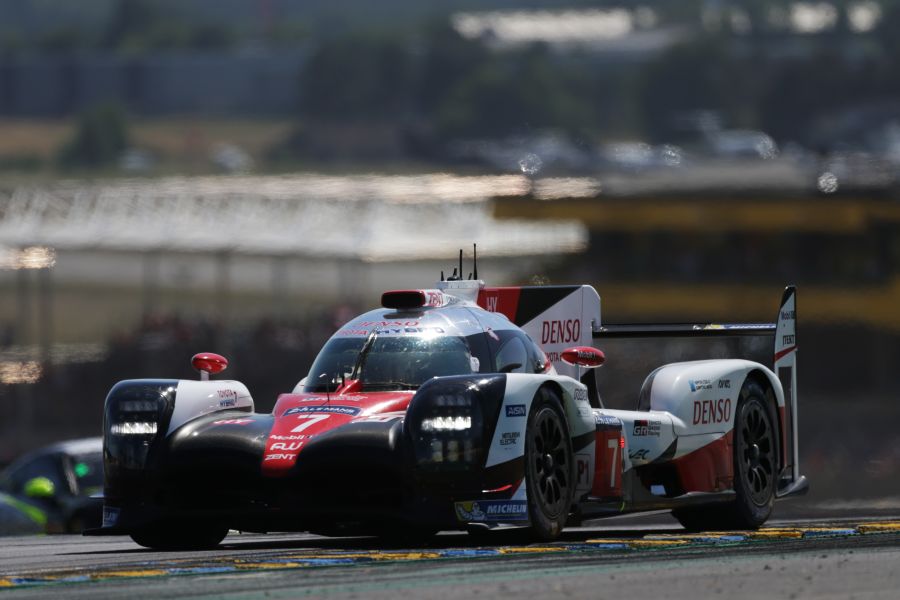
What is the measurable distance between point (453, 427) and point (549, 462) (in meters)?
0.74

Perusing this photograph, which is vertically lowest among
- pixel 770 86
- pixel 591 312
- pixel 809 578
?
pixel 809 578

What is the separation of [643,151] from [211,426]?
56342mm

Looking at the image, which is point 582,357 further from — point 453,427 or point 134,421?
point 134,421

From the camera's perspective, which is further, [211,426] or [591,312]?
[591,312]

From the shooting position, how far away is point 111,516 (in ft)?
35.3

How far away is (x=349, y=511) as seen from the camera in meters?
10.2

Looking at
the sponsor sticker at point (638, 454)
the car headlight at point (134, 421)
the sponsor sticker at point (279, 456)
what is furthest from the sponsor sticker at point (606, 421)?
the car headlight at point (134, 421)

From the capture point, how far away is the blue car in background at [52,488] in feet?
64.5

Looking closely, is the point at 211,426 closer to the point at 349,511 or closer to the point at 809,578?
the point at 349,511

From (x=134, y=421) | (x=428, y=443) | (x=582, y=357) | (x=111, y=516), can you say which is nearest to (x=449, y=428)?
(x=428, y=443)

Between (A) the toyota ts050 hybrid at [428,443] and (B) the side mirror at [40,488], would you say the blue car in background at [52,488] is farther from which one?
(A) the toyota ts050 hybrid at [428,443]

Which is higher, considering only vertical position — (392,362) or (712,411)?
(392,362)

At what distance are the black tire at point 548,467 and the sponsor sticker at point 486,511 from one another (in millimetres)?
131

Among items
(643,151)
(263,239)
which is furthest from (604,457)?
(643,151)
